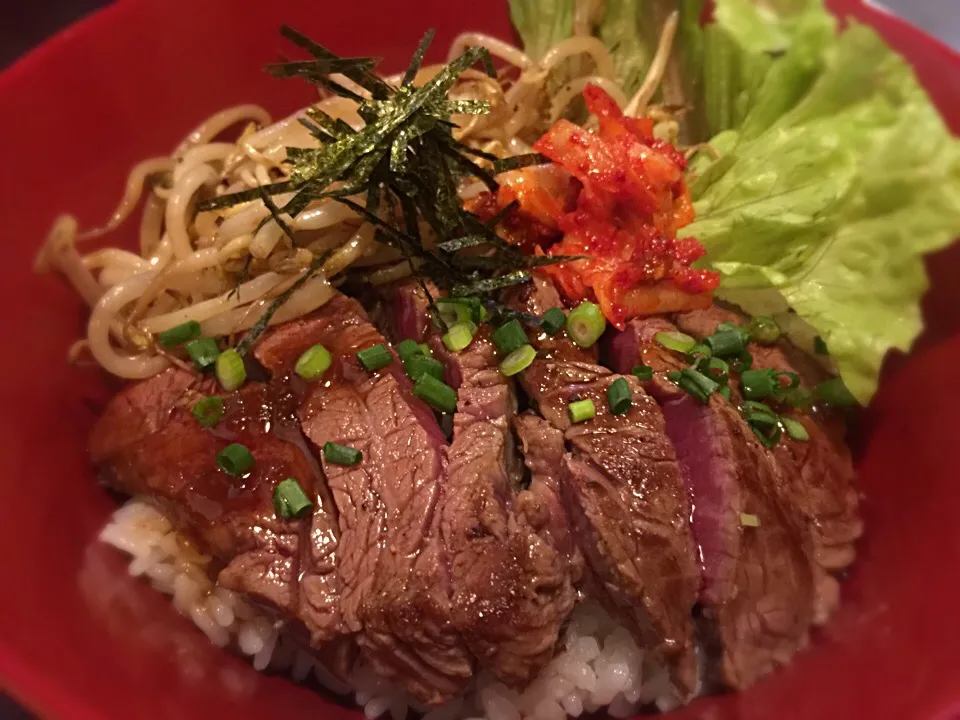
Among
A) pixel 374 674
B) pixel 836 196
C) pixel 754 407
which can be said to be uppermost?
pixel 836 196

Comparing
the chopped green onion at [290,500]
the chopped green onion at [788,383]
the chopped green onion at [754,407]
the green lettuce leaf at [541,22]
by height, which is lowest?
the chopped green onion at [788,383]

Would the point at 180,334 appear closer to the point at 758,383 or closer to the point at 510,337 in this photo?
the point at 510,337

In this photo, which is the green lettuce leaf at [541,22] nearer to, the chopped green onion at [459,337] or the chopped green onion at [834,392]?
the chopped green onion at [459,337]

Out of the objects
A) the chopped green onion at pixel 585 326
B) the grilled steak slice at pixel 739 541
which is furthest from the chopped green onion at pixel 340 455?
the grilled steak slice at pixel 739 541

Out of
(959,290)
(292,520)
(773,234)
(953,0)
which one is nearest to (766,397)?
(773,234)

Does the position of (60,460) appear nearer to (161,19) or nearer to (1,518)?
(1,518)

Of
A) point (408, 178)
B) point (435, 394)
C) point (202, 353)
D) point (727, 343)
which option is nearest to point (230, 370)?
point (202, 353)
